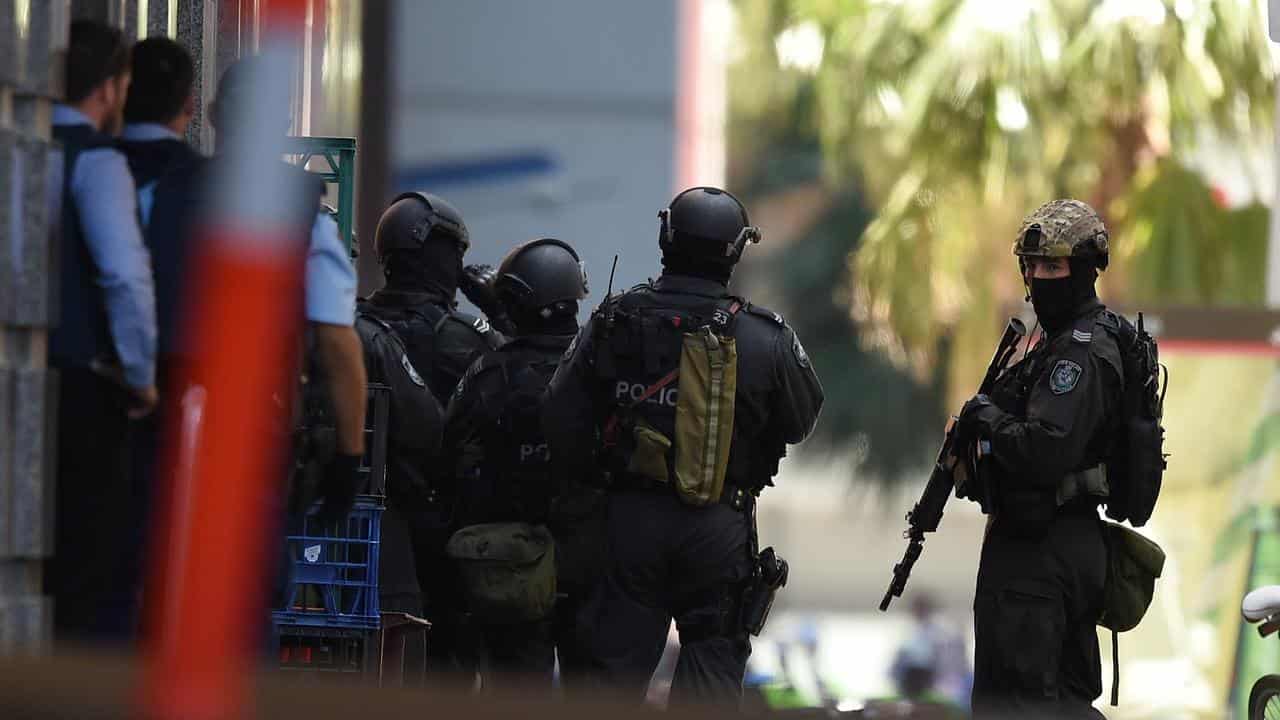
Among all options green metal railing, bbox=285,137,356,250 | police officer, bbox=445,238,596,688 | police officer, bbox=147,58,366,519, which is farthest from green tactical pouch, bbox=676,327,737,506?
police officer, bbox=147,58,366,519

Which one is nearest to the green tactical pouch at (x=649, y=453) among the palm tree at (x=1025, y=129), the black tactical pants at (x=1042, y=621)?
the black tactical pants at (x=1042, y=621)

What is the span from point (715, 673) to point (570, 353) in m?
1.07

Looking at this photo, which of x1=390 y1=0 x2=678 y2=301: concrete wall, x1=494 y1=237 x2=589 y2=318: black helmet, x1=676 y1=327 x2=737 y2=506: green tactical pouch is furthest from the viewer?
x1=390 y1=0 x2=678 y2=301: concrete wall

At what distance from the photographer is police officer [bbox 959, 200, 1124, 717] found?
6484mm

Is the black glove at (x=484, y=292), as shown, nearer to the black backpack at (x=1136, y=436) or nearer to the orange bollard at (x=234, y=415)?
the black backpack at (x=1136, y=436)

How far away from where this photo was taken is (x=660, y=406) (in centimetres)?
666

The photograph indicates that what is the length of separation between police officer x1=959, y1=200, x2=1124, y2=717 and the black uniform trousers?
2.66 m

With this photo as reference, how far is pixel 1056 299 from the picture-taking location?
6.74 metres

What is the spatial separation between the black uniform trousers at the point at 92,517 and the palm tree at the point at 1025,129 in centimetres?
1187

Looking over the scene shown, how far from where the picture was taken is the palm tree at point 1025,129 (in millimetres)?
15758

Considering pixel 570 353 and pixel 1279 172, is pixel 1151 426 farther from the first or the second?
pixel 1279 172

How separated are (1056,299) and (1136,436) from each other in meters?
0.51

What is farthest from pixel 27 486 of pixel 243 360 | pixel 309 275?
pixel 243 360

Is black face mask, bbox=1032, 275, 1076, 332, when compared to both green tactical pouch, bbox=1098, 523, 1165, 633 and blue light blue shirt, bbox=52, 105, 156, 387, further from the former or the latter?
blue light blue shirt, bbox=52, 105, 156, 387
